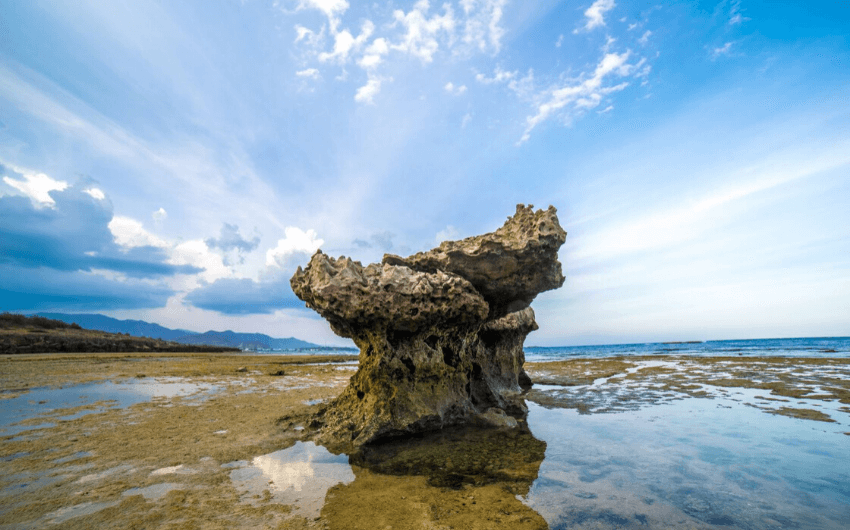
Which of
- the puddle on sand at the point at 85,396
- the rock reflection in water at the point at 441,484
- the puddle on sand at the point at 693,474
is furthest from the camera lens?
the puddle on sand at the point at 85,396

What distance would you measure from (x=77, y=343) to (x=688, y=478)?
51.5 m

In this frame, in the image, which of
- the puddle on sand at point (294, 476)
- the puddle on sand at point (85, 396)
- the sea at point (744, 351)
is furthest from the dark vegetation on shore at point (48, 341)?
the sea at point (744, 351)

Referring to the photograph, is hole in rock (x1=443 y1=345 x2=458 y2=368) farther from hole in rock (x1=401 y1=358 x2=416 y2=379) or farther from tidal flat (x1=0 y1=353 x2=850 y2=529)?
tidal flat (x1=0 y1=353 x2=850 y2=529)

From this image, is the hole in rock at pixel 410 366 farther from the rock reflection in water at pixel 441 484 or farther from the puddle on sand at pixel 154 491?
the puddle on sand at pixel 154 491

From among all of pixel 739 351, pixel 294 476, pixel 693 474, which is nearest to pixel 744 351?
pixel 739 351

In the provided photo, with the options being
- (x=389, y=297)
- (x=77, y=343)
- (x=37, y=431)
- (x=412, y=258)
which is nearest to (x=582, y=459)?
(x=389, y=297)

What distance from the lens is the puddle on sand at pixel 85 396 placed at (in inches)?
398

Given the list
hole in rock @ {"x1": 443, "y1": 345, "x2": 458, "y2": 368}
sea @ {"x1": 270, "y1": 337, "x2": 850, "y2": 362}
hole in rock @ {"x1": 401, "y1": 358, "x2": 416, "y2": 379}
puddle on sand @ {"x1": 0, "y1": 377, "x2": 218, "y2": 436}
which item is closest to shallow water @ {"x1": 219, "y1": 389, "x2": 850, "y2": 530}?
hole in rock @ {"x1": 401, "y1": 358, "x2": 416, "y2": 379}

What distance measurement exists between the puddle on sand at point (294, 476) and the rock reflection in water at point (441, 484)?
0.78 feet

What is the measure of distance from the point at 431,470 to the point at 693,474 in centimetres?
489

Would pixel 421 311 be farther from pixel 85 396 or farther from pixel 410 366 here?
pixel 85 396

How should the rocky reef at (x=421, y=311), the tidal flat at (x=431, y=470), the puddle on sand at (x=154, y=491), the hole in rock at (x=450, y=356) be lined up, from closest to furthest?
the tidal flat at (x=431, y=470) < the puddle on sand at (x=154, y=491) < the rocky reef at (x=421, y=311) < the hole in rock at (x=450, y=356)

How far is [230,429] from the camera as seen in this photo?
9.34 m

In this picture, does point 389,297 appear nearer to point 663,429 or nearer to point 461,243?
point 461,243
